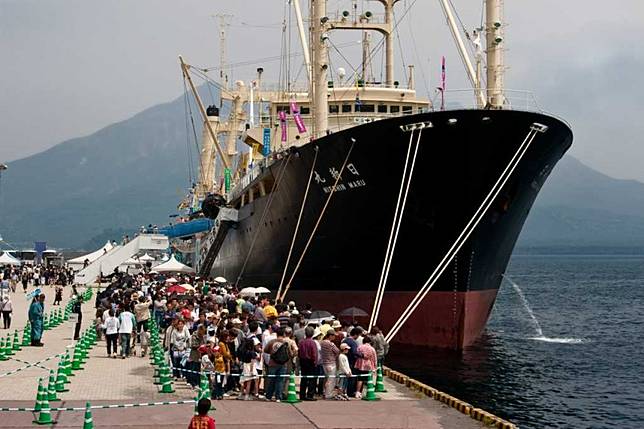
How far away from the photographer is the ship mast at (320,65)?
34750 mm

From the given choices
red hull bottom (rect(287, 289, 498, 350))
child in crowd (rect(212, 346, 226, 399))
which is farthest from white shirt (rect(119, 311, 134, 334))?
red hull bottom (rect(287, 289, 498, 350))

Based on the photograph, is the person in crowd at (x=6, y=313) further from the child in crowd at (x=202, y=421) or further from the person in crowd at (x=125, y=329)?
the child in crowd at (x=202, y=421)

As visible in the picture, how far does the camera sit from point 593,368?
30156 mm

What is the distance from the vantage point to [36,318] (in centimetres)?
2645

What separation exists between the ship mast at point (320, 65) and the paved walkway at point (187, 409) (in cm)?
1629

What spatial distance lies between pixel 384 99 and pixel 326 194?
12.9 metres

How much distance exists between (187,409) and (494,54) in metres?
19.3

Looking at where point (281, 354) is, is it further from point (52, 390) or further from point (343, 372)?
point (52, 390)

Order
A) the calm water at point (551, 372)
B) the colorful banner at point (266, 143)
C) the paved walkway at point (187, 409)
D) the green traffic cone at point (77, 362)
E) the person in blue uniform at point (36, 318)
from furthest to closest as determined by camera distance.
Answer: the colorful banner at point (266, 143) < the person in blue uniform at point (36, 318) < the calm water at point (551, 372) < the green traffic cone at point (77, 362) < the paved walkway at point (187, 409)

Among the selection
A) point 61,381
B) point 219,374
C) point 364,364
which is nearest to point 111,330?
point 61,381

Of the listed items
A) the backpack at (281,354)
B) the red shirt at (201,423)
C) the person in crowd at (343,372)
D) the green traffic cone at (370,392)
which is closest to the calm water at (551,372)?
the green traffic cone at (370,392)

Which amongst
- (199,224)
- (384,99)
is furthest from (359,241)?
(199,224)

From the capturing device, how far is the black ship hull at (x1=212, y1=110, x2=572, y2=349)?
1157 inches

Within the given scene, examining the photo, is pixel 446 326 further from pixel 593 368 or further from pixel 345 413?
pixel 345 413
